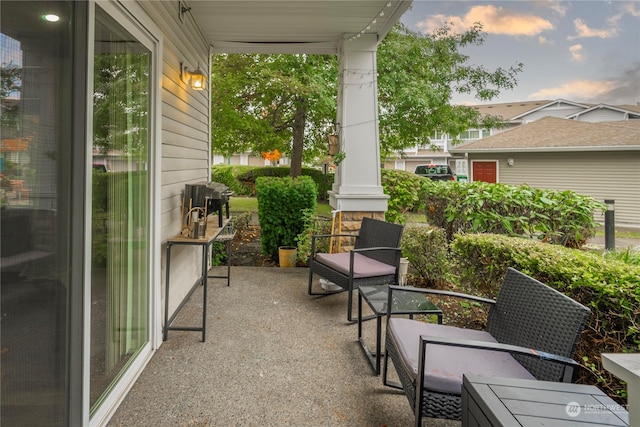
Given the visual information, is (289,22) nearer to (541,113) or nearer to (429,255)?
(429,255)

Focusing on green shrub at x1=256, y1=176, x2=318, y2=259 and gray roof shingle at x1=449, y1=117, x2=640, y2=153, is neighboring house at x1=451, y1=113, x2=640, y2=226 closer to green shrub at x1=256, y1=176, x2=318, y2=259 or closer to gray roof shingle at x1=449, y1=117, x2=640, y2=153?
gray roof shingle at x1=449, y1=117, x2=640, y2=153

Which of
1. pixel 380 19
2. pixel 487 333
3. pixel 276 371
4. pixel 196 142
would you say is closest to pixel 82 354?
pixel 276 371

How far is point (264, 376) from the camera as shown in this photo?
2.36 m

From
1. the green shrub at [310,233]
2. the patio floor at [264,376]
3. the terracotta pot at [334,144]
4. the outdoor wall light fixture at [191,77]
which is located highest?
the outdoor wall light fixture at [191,77]

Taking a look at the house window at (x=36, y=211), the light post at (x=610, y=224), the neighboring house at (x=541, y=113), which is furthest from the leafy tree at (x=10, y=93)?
the neighboring house at (x=541, y=113)

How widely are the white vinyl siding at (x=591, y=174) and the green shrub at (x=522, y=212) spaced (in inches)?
307

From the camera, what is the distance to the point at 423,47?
7.55 m

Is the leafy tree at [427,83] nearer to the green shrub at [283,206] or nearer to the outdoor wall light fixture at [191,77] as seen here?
the green shrub at [283,206]

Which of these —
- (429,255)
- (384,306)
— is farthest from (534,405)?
(429,255)

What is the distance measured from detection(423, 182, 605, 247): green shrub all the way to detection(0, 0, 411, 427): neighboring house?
7.96 feet

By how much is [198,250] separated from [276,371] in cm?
227

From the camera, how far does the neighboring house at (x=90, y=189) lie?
1244 millimetres

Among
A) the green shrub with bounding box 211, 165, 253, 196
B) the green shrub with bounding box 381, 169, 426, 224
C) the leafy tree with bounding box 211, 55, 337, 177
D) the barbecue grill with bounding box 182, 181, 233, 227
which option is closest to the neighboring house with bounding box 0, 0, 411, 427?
the barbecue grill with bounding box 182, 181, 233, 227

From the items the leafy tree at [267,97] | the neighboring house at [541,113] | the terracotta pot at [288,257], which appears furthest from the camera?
the neighboring house at [541,113]
